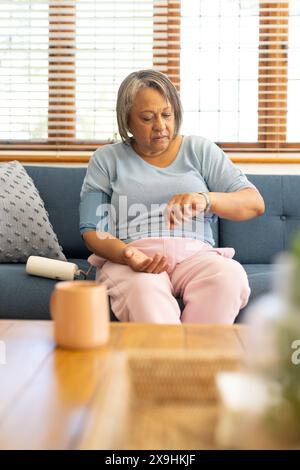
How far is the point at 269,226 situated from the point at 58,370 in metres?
1.90

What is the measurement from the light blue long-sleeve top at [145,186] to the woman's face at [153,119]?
80 mm

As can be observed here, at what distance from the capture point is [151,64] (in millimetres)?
3221

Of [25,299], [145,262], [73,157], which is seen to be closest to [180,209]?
[145,262]

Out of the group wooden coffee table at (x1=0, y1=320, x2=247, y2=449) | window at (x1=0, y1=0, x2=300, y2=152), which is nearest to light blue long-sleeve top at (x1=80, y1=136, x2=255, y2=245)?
wooden coffee table at (x1=0, y1=320, x2=247, y2=449)

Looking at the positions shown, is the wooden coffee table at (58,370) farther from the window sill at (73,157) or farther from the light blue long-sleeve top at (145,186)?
the window sill at (73,157)

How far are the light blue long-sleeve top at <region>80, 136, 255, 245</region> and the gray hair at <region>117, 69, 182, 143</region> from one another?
13cm

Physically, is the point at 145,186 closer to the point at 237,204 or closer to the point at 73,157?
the point at 237,204

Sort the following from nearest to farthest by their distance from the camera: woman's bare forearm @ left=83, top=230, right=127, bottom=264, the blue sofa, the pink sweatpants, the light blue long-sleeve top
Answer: the pink sweatpants
woman's bare forearm @ left=83, top=230, right=127, bottom=264
the light blue long-sleeve top
the blue sofa

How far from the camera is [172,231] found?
2014mm

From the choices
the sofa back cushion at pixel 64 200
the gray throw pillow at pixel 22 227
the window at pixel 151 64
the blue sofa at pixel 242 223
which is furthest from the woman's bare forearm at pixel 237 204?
the window at pixel 151 64

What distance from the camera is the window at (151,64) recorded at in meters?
3.16

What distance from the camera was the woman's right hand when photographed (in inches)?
68.6

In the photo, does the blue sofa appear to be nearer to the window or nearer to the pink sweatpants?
the window

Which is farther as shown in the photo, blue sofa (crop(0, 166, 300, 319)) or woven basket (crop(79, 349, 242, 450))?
blue sofa (crop(0, 166, 300, 319))
